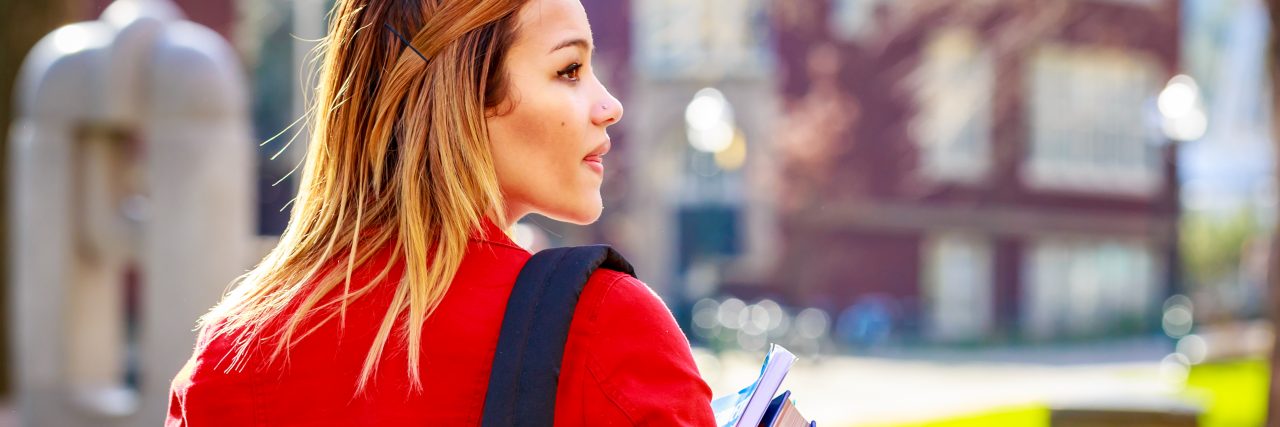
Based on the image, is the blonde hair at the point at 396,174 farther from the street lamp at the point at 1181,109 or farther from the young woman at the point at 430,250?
the street lamp at the point at 1181,109

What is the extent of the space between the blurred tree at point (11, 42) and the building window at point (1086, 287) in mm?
21053

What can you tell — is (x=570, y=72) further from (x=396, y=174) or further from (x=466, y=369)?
(x=466, y=369)

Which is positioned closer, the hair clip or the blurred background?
the hair clip

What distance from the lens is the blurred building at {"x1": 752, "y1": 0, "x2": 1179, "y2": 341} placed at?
2848 centimetres

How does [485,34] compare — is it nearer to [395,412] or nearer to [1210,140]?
[395,412]

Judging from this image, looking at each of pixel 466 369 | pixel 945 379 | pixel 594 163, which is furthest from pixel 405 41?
pixel 945 379

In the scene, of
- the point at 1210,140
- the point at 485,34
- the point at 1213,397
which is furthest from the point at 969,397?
the point at 1210,140

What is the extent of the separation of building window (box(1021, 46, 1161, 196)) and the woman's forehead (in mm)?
31190

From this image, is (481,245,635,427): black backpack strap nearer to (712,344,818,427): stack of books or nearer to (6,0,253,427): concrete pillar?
(712,344,818,427): stack of books

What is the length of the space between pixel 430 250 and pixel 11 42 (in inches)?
533

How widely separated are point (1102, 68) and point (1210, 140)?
921 centimetres

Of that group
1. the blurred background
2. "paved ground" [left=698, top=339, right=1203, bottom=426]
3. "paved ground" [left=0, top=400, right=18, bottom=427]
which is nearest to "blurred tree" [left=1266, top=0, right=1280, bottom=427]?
"paved ground" [left=698, top=339, right=1203, bottom=426]

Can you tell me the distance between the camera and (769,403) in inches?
60.2

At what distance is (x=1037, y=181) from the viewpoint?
3222 centimetres
